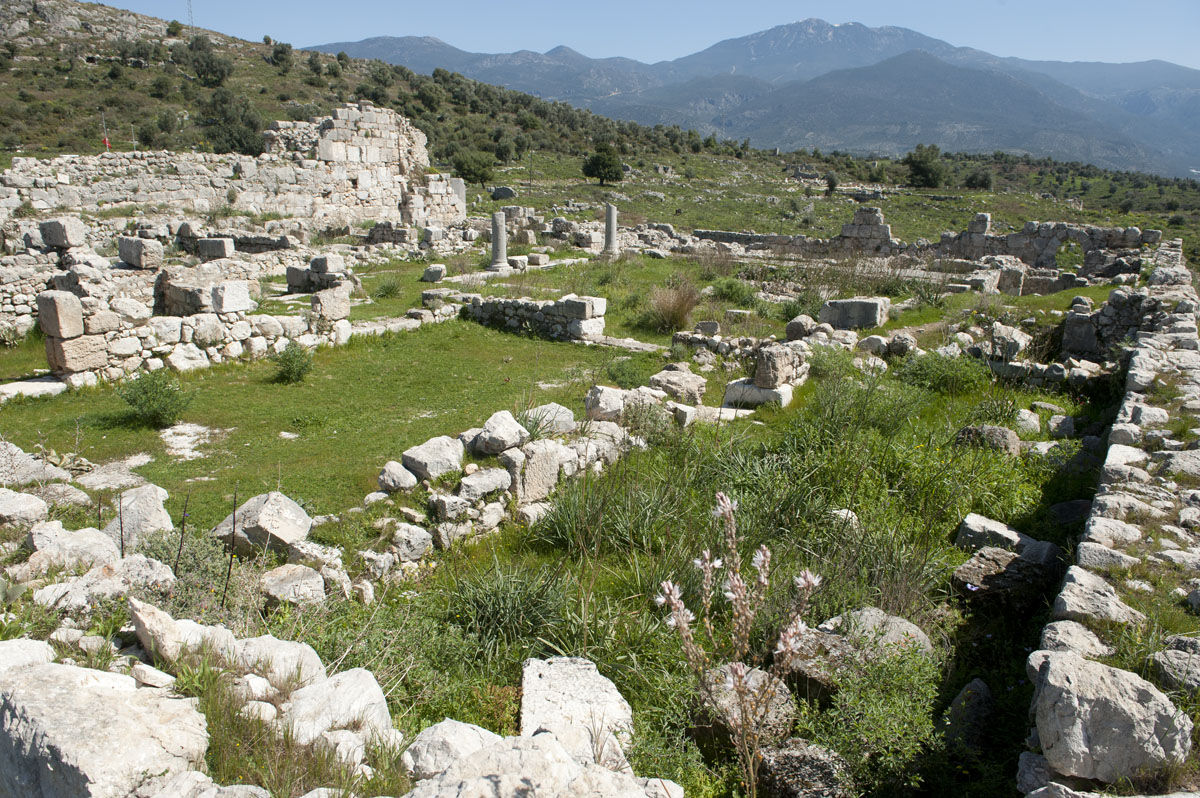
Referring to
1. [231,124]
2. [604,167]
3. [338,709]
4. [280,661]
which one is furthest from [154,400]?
[604,167]

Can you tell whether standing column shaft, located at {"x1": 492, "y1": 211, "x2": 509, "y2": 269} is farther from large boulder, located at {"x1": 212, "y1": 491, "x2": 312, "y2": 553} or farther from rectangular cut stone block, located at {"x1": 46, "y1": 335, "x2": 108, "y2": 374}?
large boulder, located at {"x1": 212, "y1": 491, "x2": 312, "y2": 553}

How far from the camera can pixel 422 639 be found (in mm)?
4496

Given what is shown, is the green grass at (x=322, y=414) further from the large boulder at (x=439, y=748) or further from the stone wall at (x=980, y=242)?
the stone wall at (x=980, y=242)

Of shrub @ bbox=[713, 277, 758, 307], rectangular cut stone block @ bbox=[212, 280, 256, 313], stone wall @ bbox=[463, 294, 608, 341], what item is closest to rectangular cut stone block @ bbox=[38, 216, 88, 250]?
rectangular cut stone block @ bbox=[212, 280, 256, 313]

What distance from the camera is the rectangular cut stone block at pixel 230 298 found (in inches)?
471

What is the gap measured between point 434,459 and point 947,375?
7.20 metres

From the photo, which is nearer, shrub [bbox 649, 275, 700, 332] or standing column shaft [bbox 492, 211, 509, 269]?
shrub [bbox 649, 275, 700, 332]

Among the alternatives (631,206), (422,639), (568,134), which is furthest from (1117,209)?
(422,639)

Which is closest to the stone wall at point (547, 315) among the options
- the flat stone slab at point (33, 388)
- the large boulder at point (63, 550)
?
the flat stone slab at point (33, 388)

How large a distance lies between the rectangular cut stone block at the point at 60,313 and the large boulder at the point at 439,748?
9533 mm

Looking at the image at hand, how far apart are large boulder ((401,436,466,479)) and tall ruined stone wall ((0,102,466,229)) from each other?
20.7 m

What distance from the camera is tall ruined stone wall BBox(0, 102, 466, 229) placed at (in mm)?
23125

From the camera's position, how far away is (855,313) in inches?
563

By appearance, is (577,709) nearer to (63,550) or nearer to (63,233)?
(63,550)
